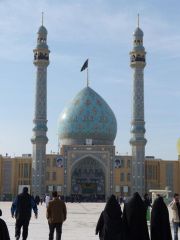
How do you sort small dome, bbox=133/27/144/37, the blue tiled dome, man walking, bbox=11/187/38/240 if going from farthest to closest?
the blue tiled dome < small dome, bbox=133/27/144/37 < man walking, bbox=11/187/38/240

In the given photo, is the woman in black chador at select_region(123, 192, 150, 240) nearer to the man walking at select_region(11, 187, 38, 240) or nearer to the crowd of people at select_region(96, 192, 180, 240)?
the crowd of people at select_region(96, 192, 180, 240)

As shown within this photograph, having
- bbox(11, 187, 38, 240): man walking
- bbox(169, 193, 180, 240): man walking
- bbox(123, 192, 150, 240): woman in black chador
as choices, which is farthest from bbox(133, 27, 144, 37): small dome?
bbox(123, 192, 150, 240): woman in black chador

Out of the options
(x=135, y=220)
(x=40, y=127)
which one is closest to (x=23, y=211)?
(x=135, y=220)

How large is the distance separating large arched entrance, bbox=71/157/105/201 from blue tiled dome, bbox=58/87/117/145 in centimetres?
242

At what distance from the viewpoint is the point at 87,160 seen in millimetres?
47625

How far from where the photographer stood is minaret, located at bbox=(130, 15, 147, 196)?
43531 mm

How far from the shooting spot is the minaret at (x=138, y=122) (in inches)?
1714

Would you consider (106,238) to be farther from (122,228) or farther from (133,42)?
(133,42)

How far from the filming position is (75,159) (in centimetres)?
4594

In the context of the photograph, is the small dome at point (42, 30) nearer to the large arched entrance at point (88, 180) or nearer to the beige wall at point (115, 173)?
the beige wall at point (115, 173)

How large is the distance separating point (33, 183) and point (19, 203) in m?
34.3

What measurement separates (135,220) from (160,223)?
842 millimetres

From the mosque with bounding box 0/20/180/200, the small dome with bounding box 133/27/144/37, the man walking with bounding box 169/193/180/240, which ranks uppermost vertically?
the small dome with bounding box 133/27/144/37

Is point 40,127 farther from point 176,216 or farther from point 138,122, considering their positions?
point 176,216
